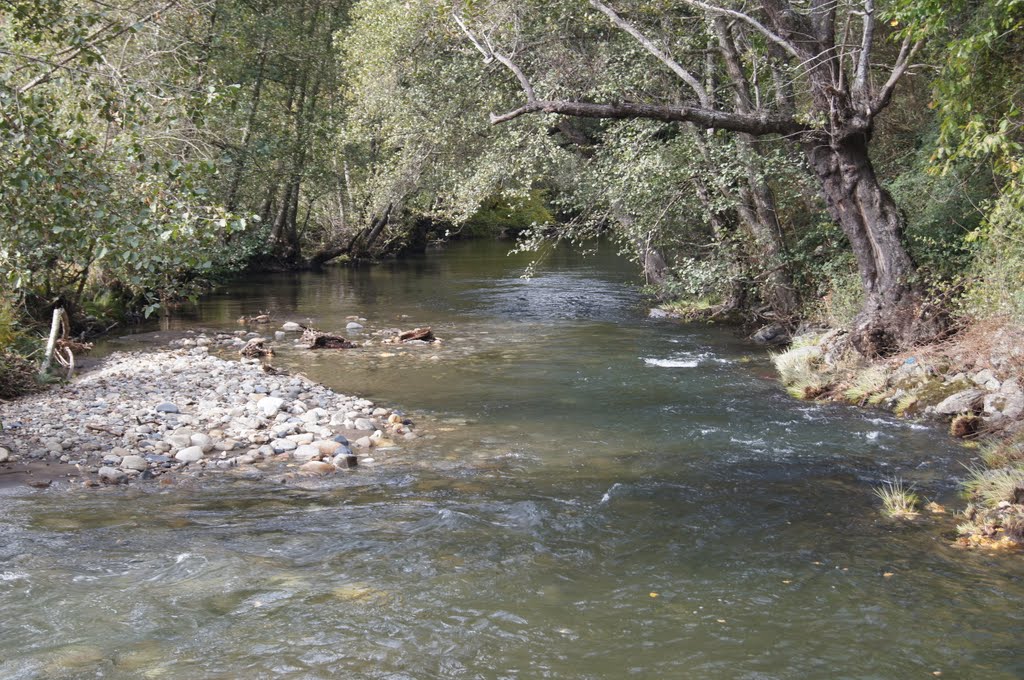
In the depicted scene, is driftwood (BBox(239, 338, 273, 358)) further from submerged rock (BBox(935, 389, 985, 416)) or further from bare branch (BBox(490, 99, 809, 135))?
submerged rock (BBox(935, 389, 985, 416))

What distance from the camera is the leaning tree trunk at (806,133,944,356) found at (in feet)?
45.7

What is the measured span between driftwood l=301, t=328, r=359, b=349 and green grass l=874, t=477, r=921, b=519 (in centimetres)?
1239

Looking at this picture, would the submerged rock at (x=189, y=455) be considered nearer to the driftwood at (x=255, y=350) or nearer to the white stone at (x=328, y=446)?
the white stone at (x=328, y=446)

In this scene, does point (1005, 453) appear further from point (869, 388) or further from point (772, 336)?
Answer: point (772, 336)

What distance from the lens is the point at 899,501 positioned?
27.6 ft

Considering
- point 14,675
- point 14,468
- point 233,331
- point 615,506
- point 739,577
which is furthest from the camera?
point 233,331

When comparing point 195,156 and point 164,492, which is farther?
point 195,156

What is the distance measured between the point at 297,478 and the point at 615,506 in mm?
3578

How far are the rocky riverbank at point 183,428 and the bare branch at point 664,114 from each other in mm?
5048

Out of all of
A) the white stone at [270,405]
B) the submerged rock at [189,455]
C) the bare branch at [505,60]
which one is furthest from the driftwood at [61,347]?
the bare branch at [505,60]

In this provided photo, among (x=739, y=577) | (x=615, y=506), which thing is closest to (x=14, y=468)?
(x=615, y=506)

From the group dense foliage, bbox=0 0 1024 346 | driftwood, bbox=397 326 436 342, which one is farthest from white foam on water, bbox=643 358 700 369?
driftwood, bbox=397 326 436 342

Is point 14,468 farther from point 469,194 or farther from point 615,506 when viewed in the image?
point 469,194

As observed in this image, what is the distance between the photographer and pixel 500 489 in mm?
9172
